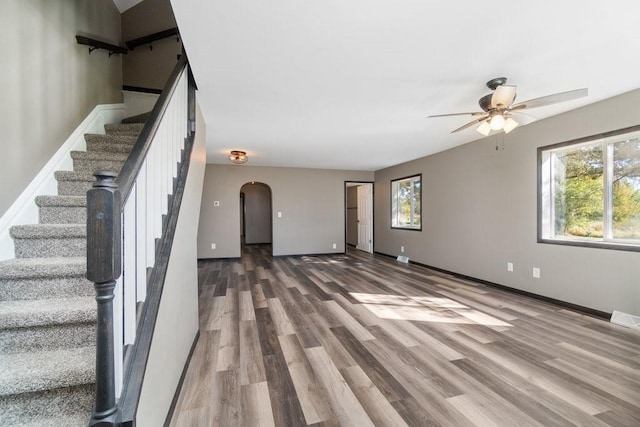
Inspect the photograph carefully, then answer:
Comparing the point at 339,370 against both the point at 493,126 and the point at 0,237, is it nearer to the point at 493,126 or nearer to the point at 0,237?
the point at 0,237

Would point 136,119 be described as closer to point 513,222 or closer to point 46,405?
point 46,405

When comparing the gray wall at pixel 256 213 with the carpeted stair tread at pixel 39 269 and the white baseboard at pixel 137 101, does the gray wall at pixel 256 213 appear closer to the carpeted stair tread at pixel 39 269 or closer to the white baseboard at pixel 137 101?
the white baseboard at pixel 137 101

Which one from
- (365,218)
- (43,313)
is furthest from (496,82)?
(365,218)

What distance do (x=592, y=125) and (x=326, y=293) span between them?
12.3 feet

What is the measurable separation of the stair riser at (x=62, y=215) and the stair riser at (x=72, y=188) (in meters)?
0.23

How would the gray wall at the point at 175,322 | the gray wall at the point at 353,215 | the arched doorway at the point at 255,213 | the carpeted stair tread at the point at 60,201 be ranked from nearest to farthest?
the gray wall at the point at 175,322 → the carpeted stair tread at the point at 60,201 → the gray wall at the point at 353,215 → the arched doorway at the point at 255,213

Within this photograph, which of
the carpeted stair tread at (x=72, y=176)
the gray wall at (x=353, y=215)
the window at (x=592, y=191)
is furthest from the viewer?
the gray wall at (x=353, y=215)

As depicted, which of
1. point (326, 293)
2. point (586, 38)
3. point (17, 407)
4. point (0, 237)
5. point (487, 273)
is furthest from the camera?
point (487, 273)

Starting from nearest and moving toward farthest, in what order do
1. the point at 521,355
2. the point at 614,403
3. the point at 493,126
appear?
the point at 614,403 < the point at 521,355 < the point at 493,126

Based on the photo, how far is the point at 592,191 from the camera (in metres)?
3.09

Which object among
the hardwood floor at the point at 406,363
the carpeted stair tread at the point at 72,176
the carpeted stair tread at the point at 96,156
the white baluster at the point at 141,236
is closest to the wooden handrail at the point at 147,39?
the carpeted stair tread at the point at 96,156

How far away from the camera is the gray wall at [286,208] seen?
20.9 ft

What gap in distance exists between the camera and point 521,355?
218cm

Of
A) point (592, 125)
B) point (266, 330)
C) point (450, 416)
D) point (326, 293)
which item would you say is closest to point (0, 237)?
point (266, 330)
